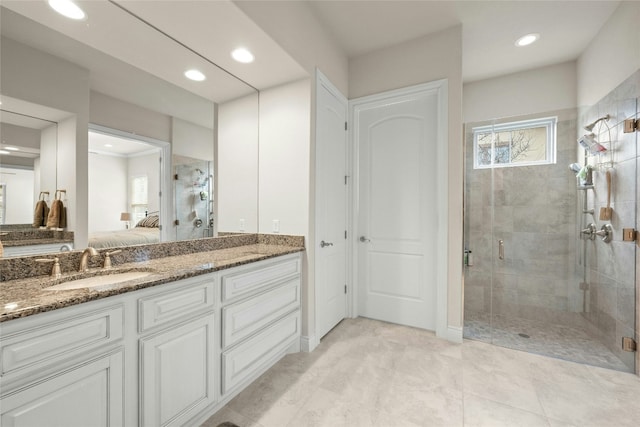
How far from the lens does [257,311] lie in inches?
69.4

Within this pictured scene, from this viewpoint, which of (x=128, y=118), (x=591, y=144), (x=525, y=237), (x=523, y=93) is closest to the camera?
(x=128, y=118)

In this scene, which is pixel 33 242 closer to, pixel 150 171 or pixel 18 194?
pixel 18 194

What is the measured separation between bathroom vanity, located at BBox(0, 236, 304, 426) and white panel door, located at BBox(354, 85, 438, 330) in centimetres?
135

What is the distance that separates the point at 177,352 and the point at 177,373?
10cm

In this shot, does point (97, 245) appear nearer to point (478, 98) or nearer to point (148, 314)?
point (148, 314)

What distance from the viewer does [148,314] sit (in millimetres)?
1167

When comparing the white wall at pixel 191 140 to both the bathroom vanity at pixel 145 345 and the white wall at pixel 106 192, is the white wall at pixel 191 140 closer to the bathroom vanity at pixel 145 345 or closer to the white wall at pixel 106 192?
→ the white wall at pixel 106 192

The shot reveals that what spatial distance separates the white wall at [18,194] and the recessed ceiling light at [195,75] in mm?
1151

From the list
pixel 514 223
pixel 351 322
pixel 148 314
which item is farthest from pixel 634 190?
pixel 148 314

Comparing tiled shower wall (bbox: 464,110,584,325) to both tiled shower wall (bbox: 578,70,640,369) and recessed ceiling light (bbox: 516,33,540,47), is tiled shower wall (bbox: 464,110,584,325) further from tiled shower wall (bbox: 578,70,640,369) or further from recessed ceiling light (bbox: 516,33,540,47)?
recessed ceiling light (bbox: 516,33,540,47)

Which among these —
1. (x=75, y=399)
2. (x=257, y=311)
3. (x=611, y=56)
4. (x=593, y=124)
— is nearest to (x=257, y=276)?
(x=257, y=311)

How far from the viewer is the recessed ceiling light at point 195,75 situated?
199 cm

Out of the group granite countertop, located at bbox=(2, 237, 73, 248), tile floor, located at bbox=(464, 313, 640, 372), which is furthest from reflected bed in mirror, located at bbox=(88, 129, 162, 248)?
tile floor, located at bbox=(464, 313, 640, 372)

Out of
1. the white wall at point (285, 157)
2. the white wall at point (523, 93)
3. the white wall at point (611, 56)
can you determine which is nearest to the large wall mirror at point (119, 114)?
the white wall at point (285, 157)
